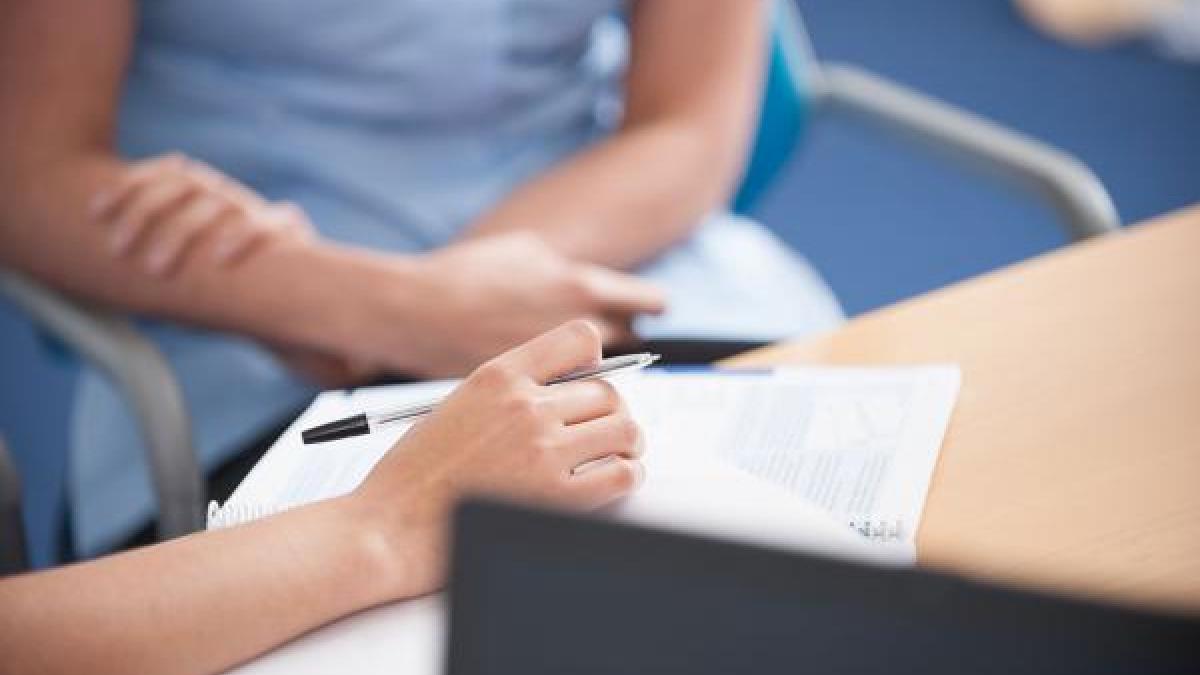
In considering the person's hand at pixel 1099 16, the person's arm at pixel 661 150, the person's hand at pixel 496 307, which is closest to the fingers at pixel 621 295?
the person's hand at pixel 496 307

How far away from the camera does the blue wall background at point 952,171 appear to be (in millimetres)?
2371

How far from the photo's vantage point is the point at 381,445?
30.1 inches

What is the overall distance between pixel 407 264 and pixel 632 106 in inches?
11.7

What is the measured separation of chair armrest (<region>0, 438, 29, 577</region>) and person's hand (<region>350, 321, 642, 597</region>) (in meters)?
0.35

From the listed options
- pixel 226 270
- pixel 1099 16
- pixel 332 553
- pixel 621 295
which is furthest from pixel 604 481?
pixel 1099 16

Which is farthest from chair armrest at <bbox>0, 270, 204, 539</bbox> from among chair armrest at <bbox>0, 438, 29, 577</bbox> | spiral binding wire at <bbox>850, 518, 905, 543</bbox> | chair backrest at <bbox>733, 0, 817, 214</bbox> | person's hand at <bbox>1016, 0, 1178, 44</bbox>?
person's hand at <bbox>1016, 0, 1178, 44</bbox>

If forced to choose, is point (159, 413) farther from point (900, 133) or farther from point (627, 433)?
point (900, 133)

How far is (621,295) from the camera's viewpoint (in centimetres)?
108

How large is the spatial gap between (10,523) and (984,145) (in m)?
0.73

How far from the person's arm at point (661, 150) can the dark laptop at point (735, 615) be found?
0.85 meters

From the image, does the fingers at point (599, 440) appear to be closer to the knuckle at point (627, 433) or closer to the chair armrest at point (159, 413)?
the knuckle at point (627, 433)

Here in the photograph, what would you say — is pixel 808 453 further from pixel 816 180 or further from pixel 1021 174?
pixel 816 180

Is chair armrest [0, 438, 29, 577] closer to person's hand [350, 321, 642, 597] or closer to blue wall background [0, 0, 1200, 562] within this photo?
person's hand [350, 321, 642, 597]

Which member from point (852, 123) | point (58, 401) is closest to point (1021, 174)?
point (852, 123)
